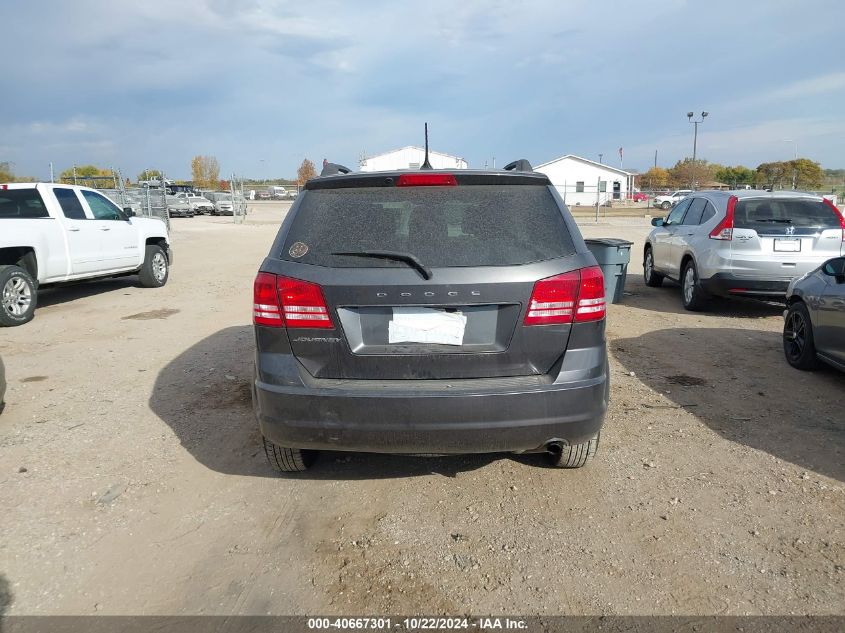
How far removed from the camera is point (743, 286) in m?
7.36

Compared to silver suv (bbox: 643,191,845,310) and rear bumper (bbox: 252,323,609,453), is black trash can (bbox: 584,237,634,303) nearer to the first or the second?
silver suv (bbox: 643,191,845,310)

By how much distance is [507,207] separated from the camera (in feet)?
9.65

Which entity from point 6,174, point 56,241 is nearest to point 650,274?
point 56,241

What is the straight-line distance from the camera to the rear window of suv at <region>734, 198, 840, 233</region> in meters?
7.32

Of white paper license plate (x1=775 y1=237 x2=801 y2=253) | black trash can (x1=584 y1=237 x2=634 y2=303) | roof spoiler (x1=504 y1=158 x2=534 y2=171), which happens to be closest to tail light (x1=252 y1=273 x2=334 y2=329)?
roof spoiler (x1=504 y1=158 x2=534 y2=171)

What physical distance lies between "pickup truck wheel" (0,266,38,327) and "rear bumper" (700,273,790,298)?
8829 mm

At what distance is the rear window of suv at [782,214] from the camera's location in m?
7.32

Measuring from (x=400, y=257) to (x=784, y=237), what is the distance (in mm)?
6370

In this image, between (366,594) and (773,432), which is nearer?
(366,594)

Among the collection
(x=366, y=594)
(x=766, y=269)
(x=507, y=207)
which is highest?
(x=507, y=207)

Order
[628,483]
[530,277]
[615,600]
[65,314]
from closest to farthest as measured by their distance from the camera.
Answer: [615,600]
[530,277]
[628,483]
[65,314]

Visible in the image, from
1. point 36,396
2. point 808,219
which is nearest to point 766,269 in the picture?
point 808,219

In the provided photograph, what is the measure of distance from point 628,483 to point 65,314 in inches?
320

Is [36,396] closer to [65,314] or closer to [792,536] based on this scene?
[65,314]
